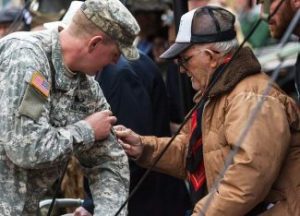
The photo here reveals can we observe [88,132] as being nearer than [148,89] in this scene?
Yes

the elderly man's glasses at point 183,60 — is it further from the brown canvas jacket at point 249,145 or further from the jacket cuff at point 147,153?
the jacket cuff at point 147,153

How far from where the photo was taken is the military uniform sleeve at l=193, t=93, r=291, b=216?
391cm

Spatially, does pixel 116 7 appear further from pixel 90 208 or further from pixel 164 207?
pixel 164 207

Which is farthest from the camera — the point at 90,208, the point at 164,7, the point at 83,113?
the point at 164,7

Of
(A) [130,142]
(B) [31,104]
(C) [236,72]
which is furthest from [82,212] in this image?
(C) [236,72]

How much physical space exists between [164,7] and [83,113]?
4740 millimetres

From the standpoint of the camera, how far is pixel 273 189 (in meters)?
4.14

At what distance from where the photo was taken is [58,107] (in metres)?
3.96

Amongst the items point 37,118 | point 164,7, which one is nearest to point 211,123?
point 37,118

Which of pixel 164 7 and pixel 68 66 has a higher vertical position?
pixel 68 66

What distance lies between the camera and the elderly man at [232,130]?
3.92 meters

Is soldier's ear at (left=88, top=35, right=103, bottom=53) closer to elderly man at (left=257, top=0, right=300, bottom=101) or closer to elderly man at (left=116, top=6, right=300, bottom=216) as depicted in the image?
elderly man at (left=116, top=6, right=300, bottom=216)

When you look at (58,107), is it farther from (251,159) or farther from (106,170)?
(251,159)

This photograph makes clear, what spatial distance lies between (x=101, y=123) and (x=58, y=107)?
0.20m
